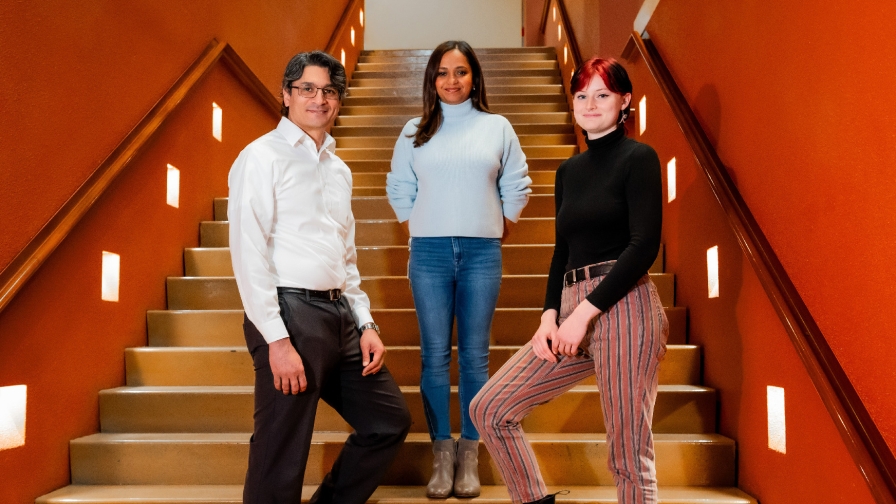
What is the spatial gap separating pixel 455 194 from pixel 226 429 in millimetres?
1230

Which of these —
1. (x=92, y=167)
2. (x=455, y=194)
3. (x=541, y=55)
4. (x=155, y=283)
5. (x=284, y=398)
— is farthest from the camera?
(x=541, y=55)

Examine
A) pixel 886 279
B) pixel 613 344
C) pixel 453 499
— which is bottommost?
pixel 453 499

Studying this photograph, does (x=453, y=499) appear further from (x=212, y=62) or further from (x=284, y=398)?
(x=212, y=62)

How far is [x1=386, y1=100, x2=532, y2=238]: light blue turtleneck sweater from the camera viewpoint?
218 centimetres

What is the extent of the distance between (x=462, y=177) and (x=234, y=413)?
3.97 feet

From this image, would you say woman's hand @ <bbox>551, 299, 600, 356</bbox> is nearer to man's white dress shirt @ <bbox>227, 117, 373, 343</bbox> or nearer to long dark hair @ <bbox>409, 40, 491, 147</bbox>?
man's white dress shirt @ <bbox>227, 117, 373, 343</bbox>

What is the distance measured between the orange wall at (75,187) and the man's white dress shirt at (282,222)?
0.87 m

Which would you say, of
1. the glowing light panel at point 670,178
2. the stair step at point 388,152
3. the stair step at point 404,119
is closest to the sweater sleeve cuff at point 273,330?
the glowing light panel at point 670,178

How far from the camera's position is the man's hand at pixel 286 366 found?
170 cm

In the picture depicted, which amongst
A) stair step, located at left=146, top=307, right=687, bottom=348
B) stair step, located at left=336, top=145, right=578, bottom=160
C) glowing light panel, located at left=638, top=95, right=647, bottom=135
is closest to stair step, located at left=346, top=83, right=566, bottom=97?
stair step, located at left=336, top=145, right=578, bottom=160

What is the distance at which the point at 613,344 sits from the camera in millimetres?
1597

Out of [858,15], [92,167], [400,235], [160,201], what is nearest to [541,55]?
[400,235]

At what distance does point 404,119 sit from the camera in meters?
5.75

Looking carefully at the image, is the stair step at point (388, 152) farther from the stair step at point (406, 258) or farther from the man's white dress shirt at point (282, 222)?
the man's white dress shirt at point (282, 222)
